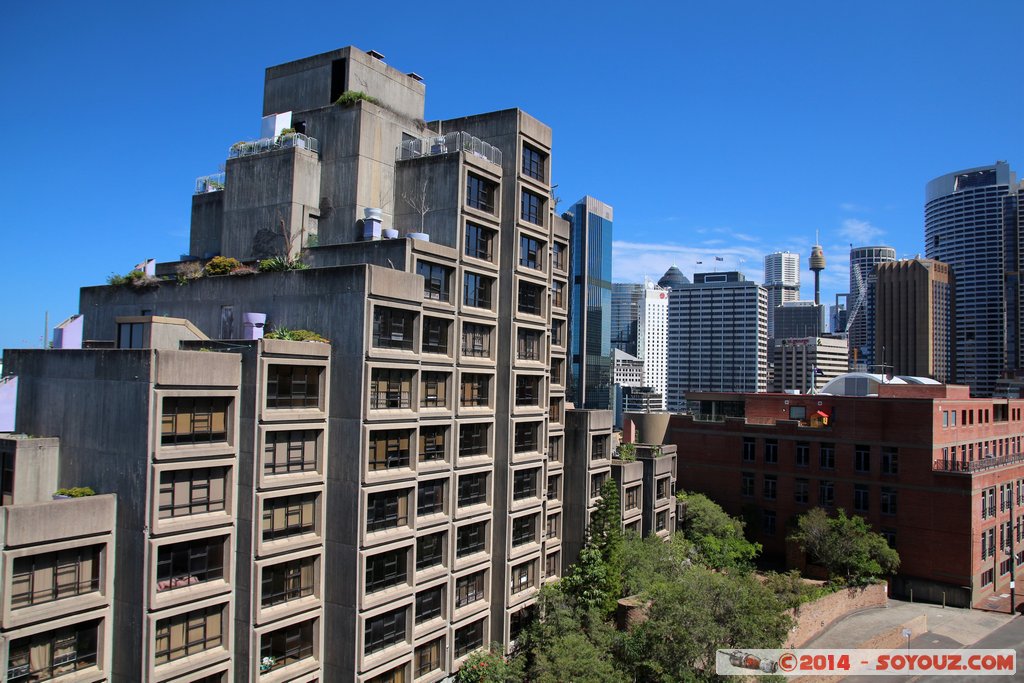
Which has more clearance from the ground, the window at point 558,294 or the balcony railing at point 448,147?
the balcony railing at point 448,147

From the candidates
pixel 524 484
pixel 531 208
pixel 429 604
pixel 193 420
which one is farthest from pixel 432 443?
pixel 531 208

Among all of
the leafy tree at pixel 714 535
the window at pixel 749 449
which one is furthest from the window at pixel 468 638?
the window at pixel 749 449

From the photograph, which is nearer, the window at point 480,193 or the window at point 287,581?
the window at point 287,581

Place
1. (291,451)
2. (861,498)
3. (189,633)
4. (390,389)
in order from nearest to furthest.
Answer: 1. (189,633)
2. (291,451)
3. (390,389)
4. (861,498)

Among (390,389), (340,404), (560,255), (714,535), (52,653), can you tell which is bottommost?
(714,535)

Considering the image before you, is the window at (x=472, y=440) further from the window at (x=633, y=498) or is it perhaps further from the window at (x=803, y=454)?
the window at (x=803, y=454)

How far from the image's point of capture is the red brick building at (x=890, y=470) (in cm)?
6862

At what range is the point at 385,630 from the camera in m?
39.2

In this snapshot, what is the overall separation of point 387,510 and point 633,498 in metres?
31.1

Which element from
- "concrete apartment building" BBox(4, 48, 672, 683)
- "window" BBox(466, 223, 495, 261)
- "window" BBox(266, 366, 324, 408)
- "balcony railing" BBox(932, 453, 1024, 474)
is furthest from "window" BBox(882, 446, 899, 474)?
"window" BBox(266, 366, 324, 408)

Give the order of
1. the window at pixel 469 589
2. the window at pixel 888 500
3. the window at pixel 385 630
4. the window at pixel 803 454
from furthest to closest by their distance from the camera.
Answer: the window at pixel 803 454 < the window at pixel 888 500 < the window at pixel 469 589 < the window at pixel 385 630

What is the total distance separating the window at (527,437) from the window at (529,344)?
4.69m

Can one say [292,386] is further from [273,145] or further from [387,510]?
[273,145]

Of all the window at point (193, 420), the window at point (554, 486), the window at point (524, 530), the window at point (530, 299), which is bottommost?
the window at point (524, 530)
